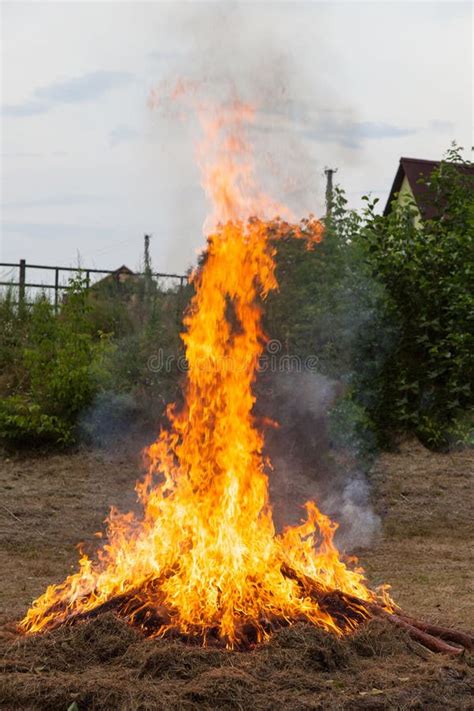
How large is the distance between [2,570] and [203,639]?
3564mm

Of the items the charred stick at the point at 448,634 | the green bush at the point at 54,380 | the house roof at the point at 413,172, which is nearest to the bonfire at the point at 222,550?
the charred stick at the point at 448,634

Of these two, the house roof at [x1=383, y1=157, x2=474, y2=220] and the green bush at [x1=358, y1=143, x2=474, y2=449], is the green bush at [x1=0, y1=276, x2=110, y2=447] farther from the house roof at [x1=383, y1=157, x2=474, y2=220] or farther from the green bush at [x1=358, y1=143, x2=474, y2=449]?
the house roof at [x1=383, y1=157, x2=474, y2=220]

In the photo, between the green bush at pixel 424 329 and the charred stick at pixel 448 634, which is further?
the green bush at pixel 424 329

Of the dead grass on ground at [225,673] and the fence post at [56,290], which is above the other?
the fence post at [56,290]

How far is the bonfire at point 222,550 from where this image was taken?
486 cm

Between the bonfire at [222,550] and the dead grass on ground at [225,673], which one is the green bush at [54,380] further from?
the dead grass on ground at [225,673]

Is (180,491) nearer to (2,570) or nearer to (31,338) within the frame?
(2,570)

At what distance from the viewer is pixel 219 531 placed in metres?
5.44

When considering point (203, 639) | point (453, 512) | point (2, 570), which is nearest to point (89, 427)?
point (2, 570)

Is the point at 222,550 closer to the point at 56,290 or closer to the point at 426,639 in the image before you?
the point at 426,639

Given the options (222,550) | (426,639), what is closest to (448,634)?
(426,639)

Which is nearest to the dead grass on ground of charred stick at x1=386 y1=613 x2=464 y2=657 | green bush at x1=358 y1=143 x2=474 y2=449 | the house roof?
charred stick at x1=386 y1=613 x2=464 y2=657

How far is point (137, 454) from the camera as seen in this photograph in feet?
33.9

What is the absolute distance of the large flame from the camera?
16.2 feet
